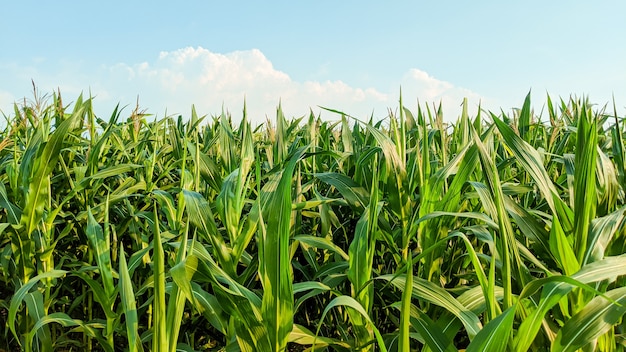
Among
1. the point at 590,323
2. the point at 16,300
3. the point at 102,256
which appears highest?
the point at 590,323

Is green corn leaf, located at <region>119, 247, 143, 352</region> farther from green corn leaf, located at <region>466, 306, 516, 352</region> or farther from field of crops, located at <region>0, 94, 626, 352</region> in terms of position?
green corn leaf, located at <region>466, 306, 516, 352</region>

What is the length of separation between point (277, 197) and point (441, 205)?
60 centimetres

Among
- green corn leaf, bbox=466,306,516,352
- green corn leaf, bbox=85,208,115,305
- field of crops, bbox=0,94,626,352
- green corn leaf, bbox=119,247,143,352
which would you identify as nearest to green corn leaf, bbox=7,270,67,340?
field of crops, bbox=0,94,626,352

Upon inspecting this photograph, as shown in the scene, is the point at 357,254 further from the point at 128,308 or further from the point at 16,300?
the point at 16,300

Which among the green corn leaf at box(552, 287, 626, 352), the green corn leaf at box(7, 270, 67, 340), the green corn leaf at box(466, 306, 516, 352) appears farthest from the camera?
the green corn leaf at box(7, 270, 67, 340)

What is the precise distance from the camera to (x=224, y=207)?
146 cm

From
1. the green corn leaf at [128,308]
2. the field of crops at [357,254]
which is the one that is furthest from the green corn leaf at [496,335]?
the green corn leaf at [128,308]

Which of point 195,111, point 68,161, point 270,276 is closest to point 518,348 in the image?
point 270,276

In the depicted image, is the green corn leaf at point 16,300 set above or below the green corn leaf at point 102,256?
below

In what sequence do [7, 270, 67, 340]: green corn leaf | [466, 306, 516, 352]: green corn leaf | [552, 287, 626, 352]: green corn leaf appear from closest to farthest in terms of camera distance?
1. [466, 306, 516, 352]: green corn leaf
2. [552, 287, 626, 352]: green corn leaf
3. [7, 270, 67, 340]: green corn leaf

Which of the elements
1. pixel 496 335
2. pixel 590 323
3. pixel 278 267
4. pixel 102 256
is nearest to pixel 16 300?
pixel 102 256

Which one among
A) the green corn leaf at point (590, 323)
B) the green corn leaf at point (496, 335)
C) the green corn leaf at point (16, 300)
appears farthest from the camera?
the green corn leaf at point (16, 300)

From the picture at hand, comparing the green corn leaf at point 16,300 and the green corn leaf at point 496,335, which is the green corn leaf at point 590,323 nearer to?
the green corn leaf at point 496,335

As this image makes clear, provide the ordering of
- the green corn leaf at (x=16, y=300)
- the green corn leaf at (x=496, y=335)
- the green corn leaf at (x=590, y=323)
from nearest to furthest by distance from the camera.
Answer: the green corn leaf at (x=496, y=335) < the green corn leaf at (x=590, y=323) < the green corn leaf at (x=16, y=300)
